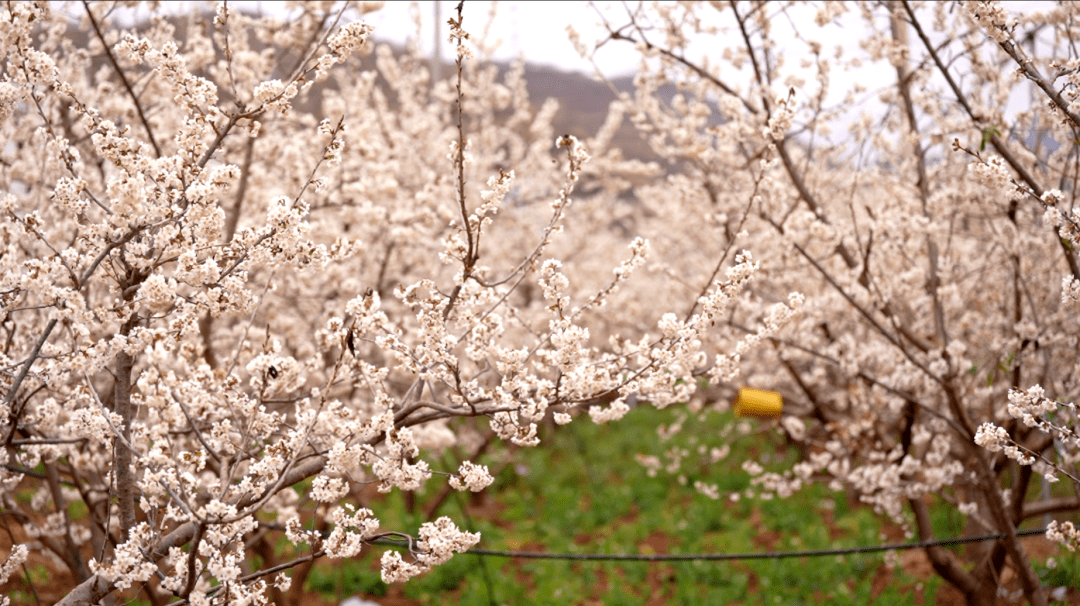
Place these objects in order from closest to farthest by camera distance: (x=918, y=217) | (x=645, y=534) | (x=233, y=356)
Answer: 1. (x=233, y=356)
2. (x=918, y=217)
3. (x=645, y=534)

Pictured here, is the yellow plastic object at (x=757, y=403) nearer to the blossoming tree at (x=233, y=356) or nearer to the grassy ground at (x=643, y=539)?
the grassy ground at (x=643, y=539)

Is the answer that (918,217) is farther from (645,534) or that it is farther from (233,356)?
(645,534)

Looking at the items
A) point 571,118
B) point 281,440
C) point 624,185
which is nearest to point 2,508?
point 281,440

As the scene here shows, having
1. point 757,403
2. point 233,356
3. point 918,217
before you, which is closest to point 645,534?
point 757,403

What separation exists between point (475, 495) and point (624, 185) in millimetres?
4188

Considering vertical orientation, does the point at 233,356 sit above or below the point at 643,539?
above

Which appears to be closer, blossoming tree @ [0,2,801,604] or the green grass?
blossoming tree @ [0,2,801,604]

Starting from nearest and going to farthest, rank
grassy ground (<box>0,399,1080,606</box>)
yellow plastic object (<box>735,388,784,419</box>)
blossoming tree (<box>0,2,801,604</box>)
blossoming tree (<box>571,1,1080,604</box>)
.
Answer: blossoming tree (<box>0,2,801,604</box>) < blossoming tree (<box>571,1,1080,604</box>) < yellow plastic object (<box>735,388,784,419</box>) < grassy ground (<box>0,399,1080,606</box>)

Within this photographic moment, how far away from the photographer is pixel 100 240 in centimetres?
230

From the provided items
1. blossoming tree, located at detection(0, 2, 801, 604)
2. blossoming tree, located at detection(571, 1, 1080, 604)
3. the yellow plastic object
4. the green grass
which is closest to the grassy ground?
the green grass

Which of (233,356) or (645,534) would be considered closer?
(233,356)

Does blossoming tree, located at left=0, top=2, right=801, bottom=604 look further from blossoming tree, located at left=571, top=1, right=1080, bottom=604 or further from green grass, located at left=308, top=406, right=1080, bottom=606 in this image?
green grass, located at left=308, top=406, right=1080, bottom=606

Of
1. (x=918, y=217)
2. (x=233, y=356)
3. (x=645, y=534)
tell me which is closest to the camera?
(x=233, y=356)

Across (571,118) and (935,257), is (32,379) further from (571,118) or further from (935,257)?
(571,118)
